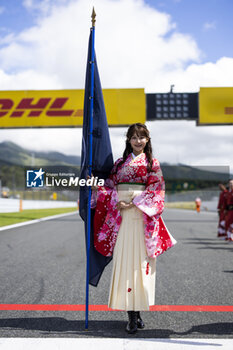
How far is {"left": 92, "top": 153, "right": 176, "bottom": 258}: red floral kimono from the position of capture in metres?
3.39

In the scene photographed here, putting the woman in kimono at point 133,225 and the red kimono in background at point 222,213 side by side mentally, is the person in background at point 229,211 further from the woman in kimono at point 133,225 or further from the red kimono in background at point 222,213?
the woman in kimono at point 133,225

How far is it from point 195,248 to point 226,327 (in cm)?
571

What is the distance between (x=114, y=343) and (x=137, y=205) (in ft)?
3.63

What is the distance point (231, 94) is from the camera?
1689 cm

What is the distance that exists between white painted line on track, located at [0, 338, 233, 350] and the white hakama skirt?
301mm

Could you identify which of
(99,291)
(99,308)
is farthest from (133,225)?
(99,291)

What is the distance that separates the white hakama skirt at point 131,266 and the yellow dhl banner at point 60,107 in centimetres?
1352

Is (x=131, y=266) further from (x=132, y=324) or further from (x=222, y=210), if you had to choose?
(x=222, y=210)

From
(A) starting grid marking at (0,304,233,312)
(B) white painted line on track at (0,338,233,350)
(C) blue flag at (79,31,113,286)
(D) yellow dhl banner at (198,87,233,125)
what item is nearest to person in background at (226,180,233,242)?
(A) starting grid marking at (0,304,233,312)

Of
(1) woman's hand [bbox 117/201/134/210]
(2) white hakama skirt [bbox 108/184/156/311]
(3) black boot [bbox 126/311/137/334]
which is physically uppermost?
(1) woman's hand [bbox 117/201/134/210]

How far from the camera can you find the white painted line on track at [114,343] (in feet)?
9.63

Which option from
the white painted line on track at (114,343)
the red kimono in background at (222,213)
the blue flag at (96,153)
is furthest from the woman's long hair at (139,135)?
the red kimono in background at (222,213)

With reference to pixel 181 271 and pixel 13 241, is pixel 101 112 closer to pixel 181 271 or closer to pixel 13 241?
pixel 181 271

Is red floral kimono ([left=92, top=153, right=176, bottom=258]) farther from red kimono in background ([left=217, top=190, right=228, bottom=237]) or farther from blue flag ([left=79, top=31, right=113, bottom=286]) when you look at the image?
→ red kimono in background ([left=217, top=190, right=228, bottom=237])
